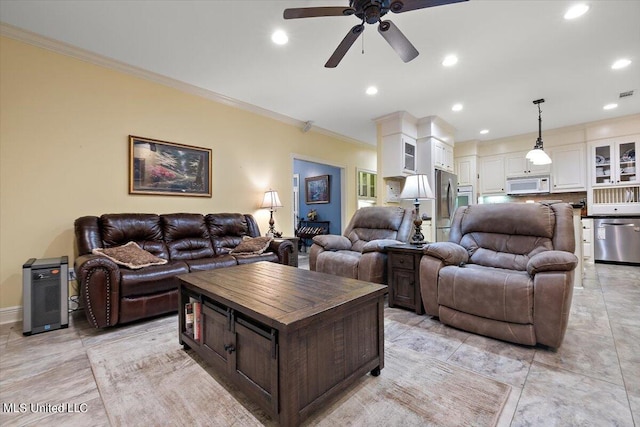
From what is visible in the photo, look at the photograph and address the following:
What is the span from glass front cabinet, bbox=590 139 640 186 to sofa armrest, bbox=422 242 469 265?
16.3 ft

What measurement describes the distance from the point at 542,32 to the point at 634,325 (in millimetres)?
2685

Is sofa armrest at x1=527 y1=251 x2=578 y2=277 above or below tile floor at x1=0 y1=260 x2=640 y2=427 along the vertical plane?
above

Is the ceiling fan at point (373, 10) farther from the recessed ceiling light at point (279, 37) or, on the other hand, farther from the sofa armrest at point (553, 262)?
the sofa armrest at point (553, 262)

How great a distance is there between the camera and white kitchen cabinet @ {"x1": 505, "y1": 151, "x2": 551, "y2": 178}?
586 cm

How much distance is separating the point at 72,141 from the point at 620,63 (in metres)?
6.04

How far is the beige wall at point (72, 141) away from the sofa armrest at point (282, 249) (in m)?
1.08

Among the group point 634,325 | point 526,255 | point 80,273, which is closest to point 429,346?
point 526,255

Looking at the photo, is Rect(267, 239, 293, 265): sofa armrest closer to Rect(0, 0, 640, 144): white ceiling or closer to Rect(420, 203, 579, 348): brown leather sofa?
Rect(420, 203, 579, 348): brown leather sofa

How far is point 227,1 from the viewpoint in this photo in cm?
222

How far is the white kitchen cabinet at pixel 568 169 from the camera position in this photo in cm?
544

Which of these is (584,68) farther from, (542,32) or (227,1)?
(227,1)

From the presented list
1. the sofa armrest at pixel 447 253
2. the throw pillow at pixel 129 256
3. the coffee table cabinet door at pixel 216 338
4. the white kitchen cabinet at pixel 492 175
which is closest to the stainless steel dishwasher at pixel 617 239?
the white kitchen cabinet at pixel 492 175

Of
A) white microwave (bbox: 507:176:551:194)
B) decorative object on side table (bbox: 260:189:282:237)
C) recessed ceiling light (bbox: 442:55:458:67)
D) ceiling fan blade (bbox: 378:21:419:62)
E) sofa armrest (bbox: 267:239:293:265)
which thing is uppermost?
recessed ceiling light (bbox: 442:55:458:67)

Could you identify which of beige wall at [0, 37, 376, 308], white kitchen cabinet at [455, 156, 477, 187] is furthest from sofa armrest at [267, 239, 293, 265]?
white kitchen cabinet at [455, 156, 477, 187]
